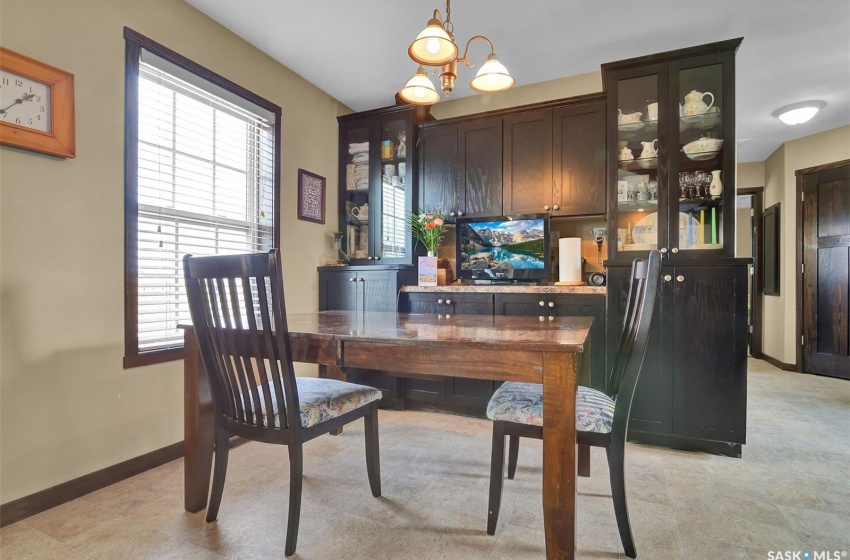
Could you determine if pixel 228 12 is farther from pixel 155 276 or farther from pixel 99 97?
pixel 155 276

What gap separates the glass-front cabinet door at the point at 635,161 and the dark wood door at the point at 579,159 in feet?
0.72

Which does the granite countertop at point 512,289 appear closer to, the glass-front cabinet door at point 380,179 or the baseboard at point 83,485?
the glass-front cabinet door at point 380,179

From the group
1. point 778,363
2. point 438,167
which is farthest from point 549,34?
point 778,363

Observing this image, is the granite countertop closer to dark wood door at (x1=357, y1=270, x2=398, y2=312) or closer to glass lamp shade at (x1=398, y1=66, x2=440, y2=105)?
dark wood door at (x1=357, y1=270, x2=398, y2=312)

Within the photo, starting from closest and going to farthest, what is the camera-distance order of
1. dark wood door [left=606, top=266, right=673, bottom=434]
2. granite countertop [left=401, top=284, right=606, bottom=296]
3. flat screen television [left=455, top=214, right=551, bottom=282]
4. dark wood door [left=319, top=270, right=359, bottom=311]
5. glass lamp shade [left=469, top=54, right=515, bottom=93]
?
glass lamp shade [left=469, top=54, right=515, bottom=93] < dark wood door [left=606, top=266, right=673, bottom=434] < granite countertop [left=401, top=284, right=606, bottom=296] < flat screen television [left=455, top=214, right=551, bottom=282] < dark wood door [left=319, top=270, right=359, bottom=311]

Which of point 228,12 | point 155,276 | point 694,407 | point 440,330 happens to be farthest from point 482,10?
point 694,407

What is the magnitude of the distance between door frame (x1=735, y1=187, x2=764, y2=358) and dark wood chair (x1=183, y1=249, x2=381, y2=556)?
6.01 metres

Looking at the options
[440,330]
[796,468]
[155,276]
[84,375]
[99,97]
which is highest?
[99,97]

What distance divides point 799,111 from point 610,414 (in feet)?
13.2

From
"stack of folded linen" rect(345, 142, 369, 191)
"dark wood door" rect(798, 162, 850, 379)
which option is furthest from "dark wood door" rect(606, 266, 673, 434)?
"dark wood door" rect(798, 162, 850, 379)

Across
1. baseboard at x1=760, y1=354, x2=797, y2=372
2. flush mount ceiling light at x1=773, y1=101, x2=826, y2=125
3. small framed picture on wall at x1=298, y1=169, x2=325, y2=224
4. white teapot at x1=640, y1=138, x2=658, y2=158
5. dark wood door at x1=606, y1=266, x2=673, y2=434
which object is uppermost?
flush mount ceiling light at x1=773, y1=101, x2=826, y2=125

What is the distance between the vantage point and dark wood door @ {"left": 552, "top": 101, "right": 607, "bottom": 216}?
301 centimetres

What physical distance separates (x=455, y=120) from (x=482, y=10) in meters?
1.01

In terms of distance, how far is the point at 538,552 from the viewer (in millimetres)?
1510
